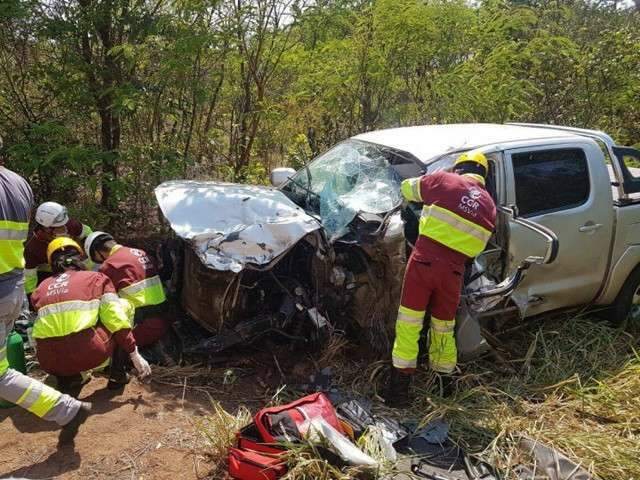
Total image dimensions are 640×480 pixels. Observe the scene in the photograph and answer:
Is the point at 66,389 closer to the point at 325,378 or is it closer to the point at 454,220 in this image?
the point at 325,378

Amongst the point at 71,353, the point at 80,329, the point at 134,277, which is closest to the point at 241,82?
the point at 134,277

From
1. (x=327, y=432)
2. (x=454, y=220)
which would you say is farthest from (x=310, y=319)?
(x=454, y=220)

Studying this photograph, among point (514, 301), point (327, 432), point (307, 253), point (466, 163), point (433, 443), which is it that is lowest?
point (433, 443)

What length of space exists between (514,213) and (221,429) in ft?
7.94

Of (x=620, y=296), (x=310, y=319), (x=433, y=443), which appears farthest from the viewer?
(x=620, y=296)

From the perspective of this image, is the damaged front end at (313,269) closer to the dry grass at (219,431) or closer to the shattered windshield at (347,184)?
the shattered windshield at (347,184)

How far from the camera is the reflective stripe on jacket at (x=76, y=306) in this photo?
331cm

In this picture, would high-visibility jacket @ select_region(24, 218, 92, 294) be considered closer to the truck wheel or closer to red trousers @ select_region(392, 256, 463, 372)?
red trousers @ select_region(392, 256, 463, 372)

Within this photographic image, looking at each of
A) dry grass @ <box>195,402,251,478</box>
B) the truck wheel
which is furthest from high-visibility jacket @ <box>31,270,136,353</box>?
the truck wheel

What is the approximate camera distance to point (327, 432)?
113 inches

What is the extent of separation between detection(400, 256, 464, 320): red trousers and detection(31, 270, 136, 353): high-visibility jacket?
5.97 feet

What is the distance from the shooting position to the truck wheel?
15.2ft

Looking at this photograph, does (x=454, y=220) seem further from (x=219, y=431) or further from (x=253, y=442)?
(x=219, y=431)

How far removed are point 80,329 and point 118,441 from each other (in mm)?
721
